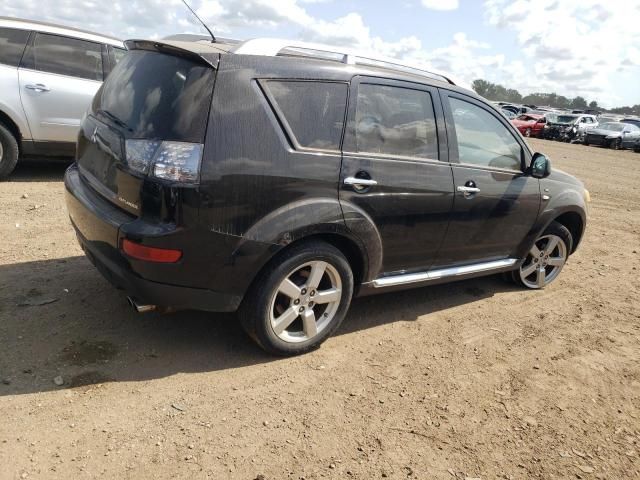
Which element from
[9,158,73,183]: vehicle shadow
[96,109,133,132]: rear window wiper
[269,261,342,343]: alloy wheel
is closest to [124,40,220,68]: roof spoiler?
[96,109,133,132]: rear window wiper

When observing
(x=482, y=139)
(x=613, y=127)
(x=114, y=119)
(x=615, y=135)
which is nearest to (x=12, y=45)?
(x=114, y=119)

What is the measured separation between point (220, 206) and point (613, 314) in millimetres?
3833

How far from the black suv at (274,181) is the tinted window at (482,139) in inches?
0.7

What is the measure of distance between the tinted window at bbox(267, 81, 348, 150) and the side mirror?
6.49 ft

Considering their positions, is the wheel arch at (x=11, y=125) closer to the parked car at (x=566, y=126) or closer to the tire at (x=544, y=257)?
the tire at (x=544, y=257)

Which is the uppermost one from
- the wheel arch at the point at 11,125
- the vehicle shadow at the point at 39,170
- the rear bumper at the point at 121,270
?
the wheel arch at the point at 11,125

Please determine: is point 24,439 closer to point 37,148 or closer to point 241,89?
point 241,89

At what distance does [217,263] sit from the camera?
288cm

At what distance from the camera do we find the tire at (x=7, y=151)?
253 inches

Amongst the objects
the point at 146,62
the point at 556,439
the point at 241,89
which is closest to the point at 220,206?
the point at 241,89

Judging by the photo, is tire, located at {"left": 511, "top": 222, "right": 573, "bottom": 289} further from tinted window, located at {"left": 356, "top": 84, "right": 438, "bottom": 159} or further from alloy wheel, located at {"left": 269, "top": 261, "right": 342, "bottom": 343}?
alloy wheel, located at {"left": 269, "top": 261, "right": 342, "bottom": 343}

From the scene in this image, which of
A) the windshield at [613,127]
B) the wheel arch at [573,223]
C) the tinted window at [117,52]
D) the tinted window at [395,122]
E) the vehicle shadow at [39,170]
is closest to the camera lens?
the tinted window at [395,122]

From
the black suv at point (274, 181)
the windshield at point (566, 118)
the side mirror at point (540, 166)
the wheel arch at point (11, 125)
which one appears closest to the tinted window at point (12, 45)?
the wheel arch at point (11, 125)

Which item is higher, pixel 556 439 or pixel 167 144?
pixel 167 144
